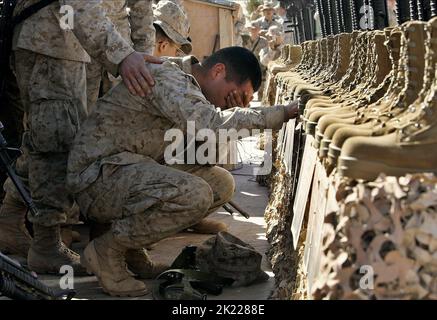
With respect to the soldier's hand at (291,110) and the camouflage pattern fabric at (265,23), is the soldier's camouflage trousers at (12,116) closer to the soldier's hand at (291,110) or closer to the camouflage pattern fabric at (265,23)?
the soldier's hand at (291,110)

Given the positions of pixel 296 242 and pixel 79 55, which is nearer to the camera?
pixel 296 242

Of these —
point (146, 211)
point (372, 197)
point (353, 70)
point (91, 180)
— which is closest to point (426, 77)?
point (372, 197)

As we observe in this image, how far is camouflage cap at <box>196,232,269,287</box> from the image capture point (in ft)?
15.1

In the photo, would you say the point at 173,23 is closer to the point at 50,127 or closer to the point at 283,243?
the point at 50,127

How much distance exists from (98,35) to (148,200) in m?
1.00

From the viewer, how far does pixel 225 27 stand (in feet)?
43.8

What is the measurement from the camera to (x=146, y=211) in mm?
4375

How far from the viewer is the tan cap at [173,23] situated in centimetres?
738

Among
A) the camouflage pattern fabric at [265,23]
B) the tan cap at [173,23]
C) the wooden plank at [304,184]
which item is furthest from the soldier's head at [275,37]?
the wooden plank at [304,184]

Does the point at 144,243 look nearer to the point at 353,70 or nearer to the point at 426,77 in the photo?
the point at 353,70

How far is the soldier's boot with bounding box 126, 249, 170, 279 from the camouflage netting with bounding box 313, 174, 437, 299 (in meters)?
2.39

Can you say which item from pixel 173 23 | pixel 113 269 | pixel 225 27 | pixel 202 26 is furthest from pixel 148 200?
pixel 225 27
